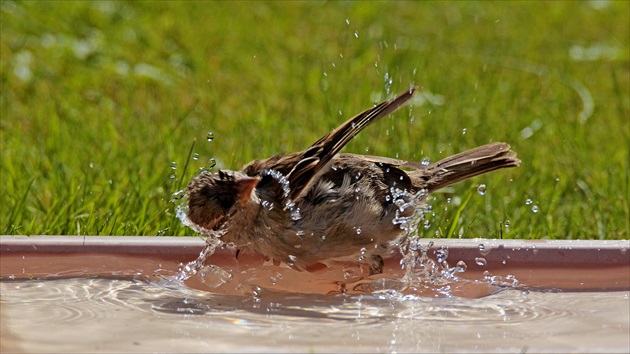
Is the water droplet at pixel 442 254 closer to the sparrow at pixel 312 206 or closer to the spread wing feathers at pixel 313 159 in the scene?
the sparrow at pixel 312 206

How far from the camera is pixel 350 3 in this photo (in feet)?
34.8

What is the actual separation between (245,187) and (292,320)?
0.65 meters

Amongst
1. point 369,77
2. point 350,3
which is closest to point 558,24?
point 350,3

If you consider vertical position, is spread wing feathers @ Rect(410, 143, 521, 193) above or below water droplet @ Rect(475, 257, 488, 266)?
above

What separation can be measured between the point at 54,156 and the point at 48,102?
1593 mm

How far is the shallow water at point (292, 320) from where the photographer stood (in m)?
3.13

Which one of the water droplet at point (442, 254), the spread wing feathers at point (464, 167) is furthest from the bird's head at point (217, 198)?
the spread wing feathers at point (464, 167)

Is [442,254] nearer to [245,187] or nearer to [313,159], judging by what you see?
[313,159]

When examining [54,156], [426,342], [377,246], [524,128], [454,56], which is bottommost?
[426,342]

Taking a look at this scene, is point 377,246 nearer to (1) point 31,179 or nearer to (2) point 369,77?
(1) point 31,179

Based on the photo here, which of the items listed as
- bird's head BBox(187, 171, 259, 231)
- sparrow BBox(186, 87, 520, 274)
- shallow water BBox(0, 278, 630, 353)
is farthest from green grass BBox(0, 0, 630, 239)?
shallow water BBox(0, 278, 630, 353)

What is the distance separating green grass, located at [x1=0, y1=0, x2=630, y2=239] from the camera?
4969 mm

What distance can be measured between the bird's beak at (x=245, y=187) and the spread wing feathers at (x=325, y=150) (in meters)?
0.18

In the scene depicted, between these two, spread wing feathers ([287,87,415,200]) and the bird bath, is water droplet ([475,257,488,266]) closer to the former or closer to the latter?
the bird bath
